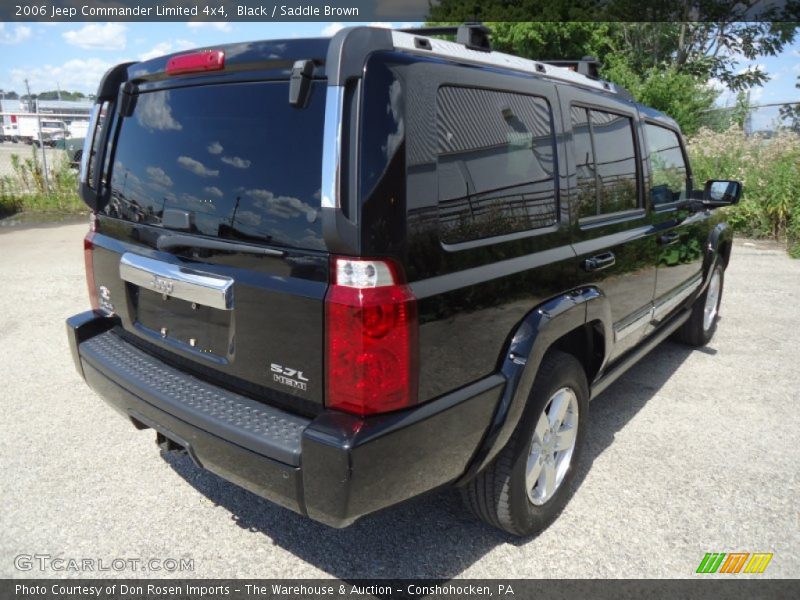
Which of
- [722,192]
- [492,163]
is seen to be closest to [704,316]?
[722,192]

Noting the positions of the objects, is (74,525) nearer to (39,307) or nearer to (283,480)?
(283,480)

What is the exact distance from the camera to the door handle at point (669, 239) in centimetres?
389

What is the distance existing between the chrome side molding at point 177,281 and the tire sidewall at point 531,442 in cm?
131

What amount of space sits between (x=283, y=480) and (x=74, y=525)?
149 cm

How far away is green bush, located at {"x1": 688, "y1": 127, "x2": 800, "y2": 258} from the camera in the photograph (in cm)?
1073

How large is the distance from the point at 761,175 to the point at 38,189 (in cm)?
1467

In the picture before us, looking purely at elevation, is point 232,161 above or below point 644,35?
below

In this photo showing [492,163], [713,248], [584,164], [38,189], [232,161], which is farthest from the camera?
[38,189]

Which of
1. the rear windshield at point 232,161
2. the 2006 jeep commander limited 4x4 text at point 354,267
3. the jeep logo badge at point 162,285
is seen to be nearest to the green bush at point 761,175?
the 2006 jeep commander limited 4x4 text at point 354,267

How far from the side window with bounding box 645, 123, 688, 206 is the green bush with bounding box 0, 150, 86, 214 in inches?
488

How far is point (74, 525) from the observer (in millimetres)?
2814

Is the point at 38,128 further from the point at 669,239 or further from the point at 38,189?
the point at 669,239

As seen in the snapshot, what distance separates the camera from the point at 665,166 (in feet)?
14.0

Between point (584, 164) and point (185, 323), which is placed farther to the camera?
point (584, 164)
